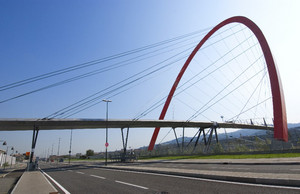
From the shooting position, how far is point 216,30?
42688 mm

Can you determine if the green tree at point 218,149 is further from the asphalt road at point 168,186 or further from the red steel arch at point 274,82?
the asphalt road at point 168,186

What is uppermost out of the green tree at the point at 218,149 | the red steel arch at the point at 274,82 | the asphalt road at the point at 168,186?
the red steel arch at the point at 274,82

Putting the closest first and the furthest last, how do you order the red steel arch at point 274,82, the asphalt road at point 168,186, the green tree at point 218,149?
1. the asphalt road at point 168,186
2. the red steel arch at point 274,82
3. the green tree at point 218,149

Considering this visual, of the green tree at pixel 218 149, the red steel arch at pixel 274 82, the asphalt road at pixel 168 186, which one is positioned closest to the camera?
the asphalt road at pixel 168 186

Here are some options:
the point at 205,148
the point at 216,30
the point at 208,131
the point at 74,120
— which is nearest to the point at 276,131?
the point at 205,148

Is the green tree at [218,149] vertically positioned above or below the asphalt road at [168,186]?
above

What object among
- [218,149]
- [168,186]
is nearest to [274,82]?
[218,149]

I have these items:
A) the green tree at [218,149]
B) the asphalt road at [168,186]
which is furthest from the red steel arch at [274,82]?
the asphalt road at [168,186]

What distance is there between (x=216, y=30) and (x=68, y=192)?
4438 cm

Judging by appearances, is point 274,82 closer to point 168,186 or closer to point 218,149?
point 218,149

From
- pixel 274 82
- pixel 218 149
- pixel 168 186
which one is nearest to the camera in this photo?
pixel 168 186

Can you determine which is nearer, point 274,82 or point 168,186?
point 168,186

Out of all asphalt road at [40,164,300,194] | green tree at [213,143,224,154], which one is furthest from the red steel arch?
asphalt road at [40,164,300,194]

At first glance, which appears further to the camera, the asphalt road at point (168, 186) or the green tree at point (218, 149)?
the green tree at point (218, 149)
